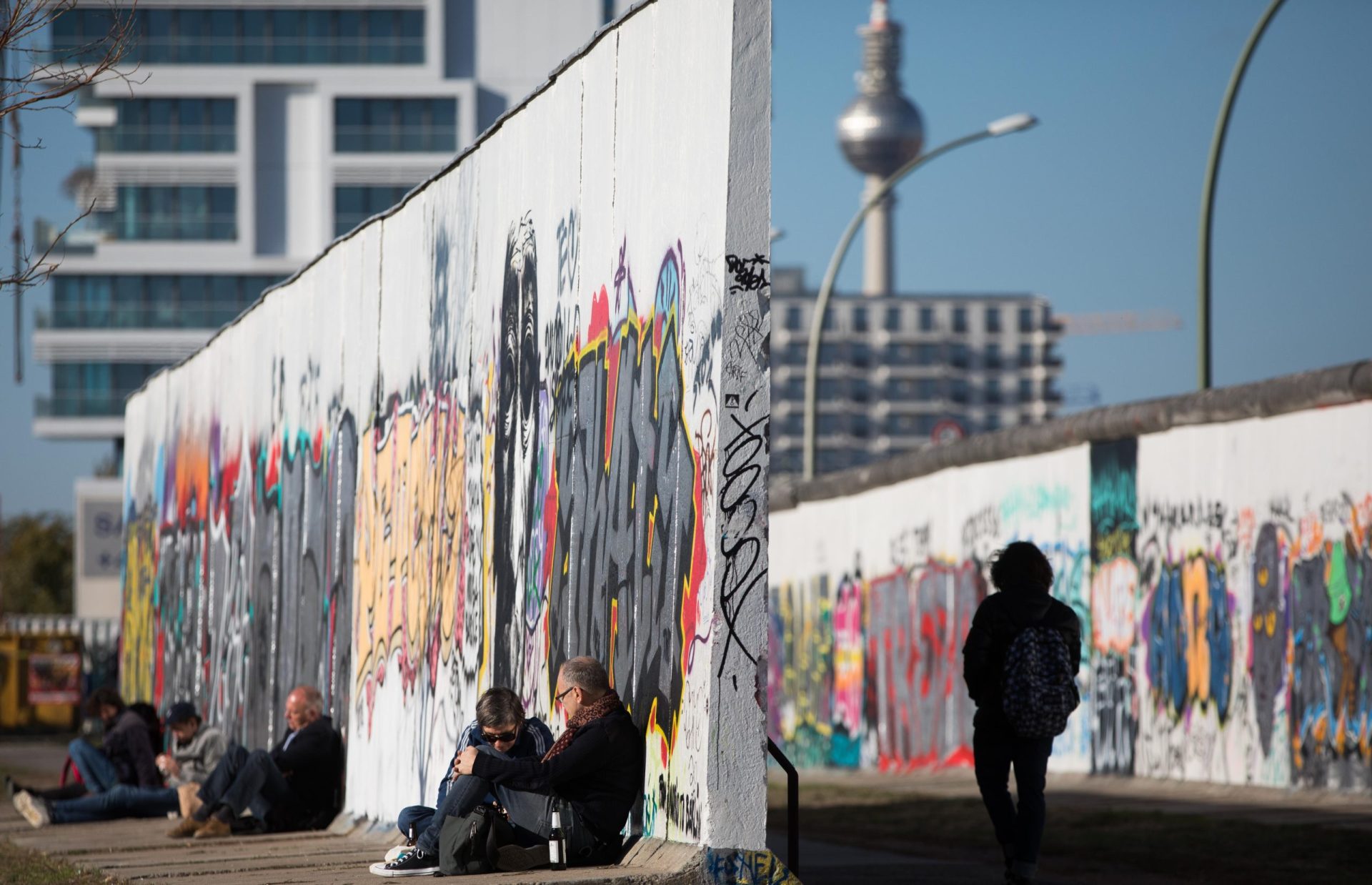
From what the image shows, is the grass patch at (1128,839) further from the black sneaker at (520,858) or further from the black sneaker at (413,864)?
the black sneaker at (413,864)

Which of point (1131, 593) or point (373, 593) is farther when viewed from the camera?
point (1131, 593)

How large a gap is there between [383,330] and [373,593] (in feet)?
5.89

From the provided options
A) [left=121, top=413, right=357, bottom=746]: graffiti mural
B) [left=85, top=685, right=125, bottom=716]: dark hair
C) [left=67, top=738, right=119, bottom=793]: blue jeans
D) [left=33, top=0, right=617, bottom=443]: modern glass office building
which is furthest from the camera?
[left=33, top=0, right=617, bottom=443]: modern glass office building

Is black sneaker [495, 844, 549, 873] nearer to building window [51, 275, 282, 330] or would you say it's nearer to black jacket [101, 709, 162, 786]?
black jacket [101, 709, 162, 786]

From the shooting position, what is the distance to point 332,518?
570 inches

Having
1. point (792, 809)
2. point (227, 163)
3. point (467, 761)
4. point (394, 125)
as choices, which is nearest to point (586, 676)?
point (467, 761)

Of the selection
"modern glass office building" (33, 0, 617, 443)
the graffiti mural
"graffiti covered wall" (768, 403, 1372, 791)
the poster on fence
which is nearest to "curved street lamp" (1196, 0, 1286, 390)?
"graffiti covered wall" (768, 403, 1372, 791)

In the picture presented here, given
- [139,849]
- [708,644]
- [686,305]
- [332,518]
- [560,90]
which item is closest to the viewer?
[708,644]

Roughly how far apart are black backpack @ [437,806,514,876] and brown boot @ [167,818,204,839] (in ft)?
14.5

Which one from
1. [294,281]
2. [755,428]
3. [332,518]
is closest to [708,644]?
[755,428]

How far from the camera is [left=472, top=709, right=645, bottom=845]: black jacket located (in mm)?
8609

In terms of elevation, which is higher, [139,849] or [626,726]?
[626,726]

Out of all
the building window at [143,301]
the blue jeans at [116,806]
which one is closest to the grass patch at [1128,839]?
the blue jeans at [116,806]

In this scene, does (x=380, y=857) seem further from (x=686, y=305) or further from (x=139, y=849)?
(x=686, y=305)
